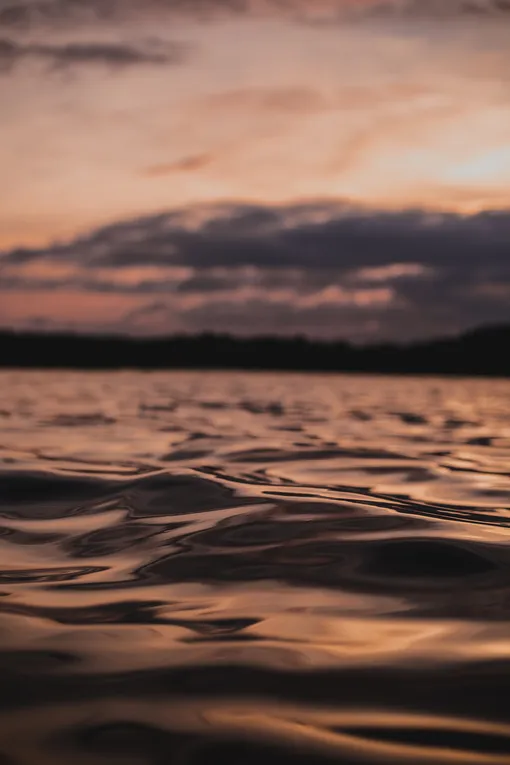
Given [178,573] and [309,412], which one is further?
[309,412]

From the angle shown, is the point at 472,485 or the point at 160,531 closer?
the point at 160,531

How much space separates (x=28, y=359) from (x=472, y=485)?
318ft

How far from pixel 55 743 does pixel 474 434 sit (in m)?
10.00

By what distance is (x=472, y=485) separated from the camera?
6324mm

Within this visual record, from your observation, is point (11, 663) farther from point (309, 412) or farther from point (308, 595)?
point (309, 412)

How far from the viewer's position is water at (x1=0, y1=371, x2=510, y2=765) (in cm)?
211

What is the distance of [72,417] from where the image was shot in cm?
1355

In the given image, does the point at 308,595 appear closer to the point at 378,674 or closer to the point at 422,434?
the point at 378,674

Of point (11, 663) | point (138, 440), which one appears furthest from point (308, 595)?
point (138, 440)

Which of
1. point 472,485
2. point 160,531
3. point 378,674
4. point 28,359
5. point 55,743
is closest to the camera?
point 55,743

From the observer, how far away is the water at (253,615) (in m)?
2.11

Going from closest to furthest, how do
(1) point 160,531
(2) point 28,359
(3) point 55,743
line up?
1. (3) point 55,743
2. (1) point 160,531
3. (2) point 28,359

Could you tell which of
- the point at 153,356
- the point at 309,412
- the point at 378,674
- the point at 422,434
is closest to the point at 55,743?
the point at 378,674

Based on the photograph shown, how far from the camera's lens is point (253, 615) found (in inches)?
122
